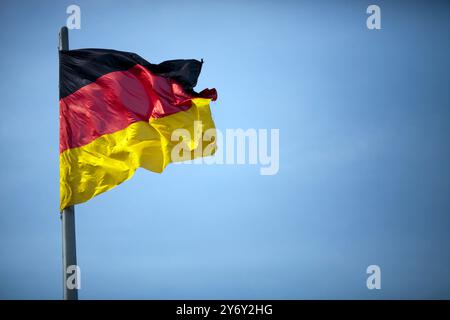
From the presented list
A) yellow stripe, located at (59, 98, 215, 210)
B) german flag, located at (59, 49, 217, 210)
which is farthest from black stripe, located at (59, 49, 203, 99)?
yellow stripe, located at (59, 98, 215, 210)

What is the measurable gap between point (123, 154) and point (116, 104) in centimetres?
162

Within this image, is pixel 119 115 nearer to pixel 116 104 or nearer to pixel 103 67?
pixel 116 104

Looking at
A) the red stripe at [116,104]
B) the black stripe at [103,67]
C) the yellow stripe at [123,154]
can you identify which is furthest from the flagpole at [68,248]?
the black stripe at [103,67]

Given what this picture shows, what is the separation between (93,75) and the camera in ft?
100

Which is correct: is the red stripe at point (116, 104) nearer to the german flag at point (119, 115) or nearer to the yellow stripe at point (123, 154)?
the german flag at point (119, 115)

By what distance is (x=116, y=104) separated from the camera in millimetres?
30797

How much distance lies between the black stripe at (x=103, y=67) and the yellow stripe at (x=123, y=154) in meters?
0.97

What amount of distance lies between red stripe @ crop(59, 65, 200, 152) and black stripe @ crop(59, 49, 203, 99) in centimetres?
17

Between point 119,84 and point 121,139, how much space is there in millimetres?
1799

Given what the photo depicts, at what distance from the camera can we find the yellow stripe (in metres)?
29.6

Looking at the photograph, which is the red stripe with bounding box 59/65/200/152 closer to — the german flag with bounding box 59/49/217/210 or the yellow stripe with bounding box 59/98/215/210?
the german flag with bounding box 59/49/217/210
